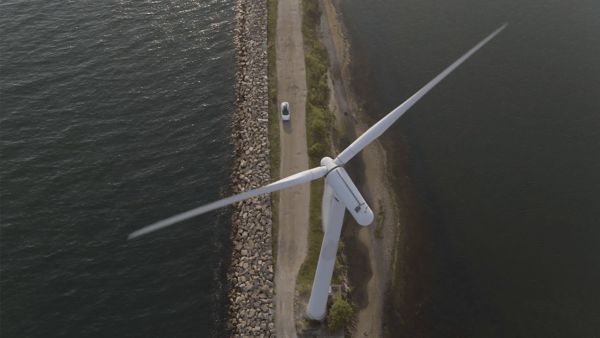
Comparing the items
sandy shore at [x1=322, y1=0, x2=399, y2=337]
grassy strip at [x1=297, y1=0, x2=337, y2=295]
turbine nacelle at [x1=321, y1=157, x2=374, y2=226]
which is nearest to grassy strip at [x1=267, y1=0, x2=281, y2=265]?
grassy strip at [x1=297, y1=0, x2=337, y2=295]

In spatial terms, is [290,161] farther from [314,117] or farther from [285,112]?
[314,117]

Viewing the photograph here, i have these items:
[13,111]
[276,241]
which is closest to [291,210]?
[276,241]

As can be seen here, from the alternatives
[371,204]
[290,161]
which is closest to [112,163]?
[290,161]

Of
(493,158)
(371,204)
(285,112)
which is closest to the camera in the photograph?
(371,204)

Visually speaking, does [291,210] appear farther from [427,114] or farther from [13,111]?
[13,111]

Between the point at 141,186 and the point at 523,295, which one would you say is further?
the point at 141,186

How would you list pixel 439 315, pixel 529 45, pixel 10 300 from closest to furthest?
pixel 10 300 → pixel 439 315 → pixel 529 45

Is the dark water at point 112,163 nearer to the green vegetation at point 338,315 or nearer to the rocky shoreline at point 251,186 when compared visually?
the rocky shoreline at point 251,186
